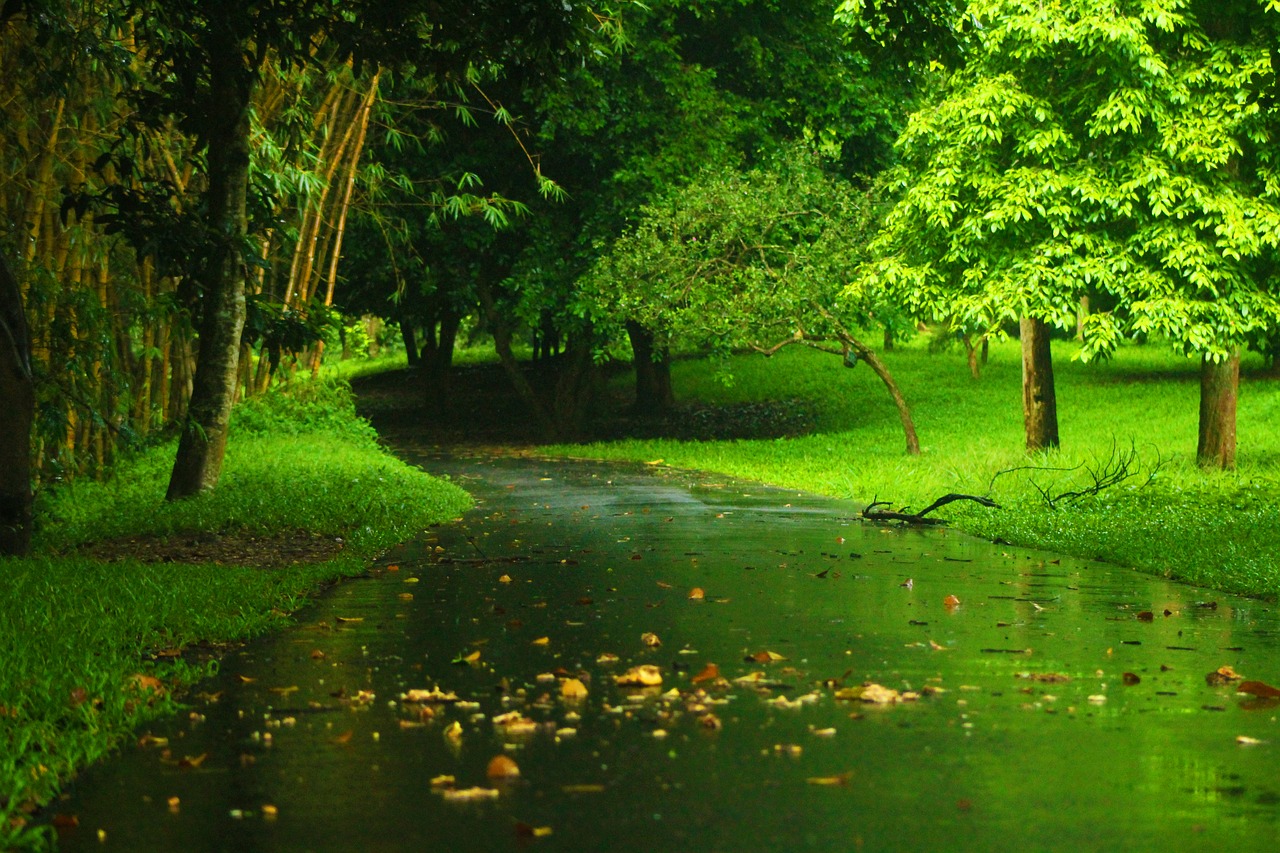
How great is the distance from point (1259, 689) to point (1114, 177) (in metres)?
13.5

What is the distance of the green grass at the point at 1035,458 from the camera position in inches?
461

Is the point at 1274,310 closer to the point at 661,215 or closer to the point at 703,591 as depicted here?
the point at 661,215

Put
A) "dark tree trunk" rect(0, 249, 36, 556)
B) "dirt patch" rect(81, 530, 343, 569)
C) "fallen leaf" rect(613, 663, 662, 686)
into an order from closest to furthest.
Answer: "fallen leaf" rect(613, 663, 662, 686) → "dark tree trunk" rect(0, 249, 36, 556) → "dirt patch" rect(81, 530, 343, 569)

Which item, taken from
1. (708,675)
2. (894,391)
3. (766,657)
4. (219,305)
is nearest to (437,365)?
(894,391)

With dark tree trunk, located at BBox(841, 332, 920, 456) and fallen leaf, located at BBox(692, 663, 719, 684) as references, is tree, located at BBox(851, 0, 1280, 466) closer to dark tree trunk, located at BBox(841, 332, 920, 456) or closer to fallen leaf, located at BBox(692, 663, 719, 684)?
dark tree trunk, located at BBox(841, 332, 920, 456)

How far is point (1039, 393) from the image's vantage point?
23.3 meters

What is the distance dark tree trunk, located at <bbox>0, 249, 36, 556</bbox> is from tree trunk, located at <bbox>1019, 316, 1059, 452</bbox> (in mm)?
16537

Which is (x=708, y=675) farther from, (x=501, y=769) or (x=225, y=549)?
(x=225, y=549)

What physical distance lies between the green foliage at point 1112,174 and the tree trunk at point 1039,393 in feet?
11.3

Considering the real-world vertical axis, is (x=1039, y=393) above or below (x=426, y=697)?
above

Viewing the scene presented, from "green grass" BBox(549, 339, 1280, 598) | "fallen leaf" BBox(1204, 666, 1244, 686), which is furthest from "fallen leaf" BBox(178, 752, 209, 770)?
"green grass" BBox(549, 339, 1280, 598)

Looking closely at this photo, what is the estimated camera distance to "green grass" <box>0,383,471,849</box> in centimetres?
532

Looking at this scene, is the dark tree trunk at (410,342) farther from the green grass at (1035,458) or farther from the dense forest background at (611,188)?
the green grass at (1035,458)

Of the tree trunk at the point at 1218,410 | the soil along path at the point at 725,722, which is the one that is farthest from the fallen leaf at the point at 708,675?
the tree trunk at the point at 1218,410
